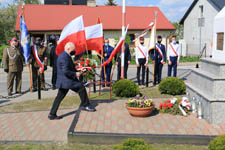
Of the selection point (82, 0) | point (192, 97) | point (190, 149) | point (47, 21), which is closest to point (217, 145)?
point (190, 149)

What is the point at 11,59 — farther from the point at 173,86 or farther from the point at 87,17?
the point at 87,17

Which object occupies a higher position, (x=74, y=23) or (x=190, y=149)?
(x=74, y=23)

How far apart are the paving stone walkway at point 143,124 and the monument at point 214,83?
10.7 inches

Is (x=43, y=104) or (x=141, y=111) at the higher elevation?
(x=141, y=111)

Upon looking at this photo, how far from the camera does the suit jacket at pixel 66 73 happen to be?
20.5ft

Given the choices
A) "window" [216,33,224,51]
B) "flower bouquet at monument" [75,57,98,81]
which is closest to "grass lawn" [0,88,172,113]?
"flower bouquet at monument" [75,57,98,81]

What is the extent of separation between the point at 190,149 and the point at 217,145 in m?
0.85

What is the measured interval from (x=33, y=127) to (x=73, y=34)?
9.31 ft

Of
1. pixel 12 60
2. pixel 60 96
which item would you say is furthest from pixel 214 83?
pixel 12 60

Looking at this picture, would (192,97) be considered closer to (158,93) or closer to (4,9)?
(158,93)

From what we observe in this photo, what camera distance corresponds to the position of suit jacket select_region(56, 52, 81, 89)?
624 centimetres

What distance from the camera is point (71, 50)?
250 inches

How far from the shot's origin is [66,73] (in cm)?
624

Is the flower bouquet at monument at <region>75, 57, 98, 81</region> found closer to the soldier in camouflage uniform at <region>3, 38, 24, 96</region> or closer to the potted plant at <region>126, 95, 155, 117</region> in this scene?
the potted plant at <region>126, 95, 155, 117</region>
